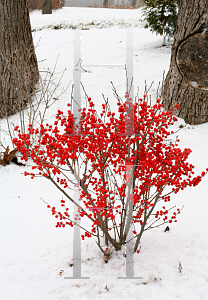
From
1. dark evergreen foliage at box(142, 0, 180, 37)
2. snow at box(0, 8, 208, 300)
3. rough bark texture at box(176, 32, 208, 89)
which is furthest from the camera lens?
dark evergreen foliage at box(142, 0, 180, 37)

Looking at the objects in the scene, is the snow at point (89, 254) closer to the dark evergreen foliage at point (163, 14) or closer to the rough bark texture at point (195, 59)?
the rough bark texture at point (195, 59)

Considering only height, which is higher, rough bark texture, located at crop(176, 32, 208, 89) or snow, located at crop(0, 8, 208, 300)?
rough bark texture, located at crop(176, 32, 208, 89)

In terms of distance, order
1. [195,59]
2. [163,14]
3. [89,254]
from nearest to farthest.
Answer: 1. [89,254]
2. [195,59]
3. [163,14]

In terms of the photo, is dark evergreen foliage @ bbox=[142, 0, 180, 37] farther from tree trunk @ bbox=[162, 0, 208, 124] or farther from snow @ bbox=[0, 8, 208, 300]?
snow @ bbox=[0, 8, 208, 300]

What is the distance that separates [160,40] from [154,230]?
8.51m

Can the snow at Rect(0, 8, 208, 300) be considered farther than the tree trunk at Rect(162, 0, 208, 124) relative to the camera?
No

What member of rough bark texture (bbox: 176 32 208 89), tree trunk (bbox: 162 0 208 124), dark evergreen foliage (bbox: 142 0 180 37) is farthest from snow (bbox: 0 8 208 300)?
dark evergreen foliage (bbox: 142 0 180 37)

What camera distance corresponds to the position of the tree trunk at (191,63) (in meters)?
4.01

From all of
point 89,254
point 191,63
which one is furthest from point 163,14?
point 89,254

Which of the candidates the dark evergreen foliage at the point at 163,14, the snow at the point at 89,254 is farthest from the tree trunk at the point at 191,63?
the dark evergreen foliage at the point at 163,14

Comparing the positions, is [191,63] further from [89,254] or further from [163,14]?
[163,14]

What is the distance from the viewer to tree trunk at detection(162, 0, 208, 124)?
4.01 metres

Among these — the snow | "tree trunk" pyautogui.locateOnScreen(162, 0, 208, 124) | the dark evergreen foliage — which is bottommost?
the snow

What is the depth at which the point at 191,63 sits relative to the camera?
4.10m
